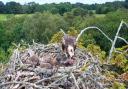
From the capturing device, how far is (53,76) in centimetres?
519

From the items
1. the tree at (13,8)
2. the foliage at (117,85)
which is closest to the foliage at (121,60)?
the foliage at (117,85)

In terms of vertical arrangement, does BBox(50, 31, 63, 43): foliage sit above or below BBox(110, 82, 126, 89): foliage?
above

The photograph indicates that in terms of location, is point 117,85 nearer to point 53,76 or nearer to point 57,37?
point 53,76

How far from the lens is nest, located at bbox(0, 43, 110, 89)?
5109 mm

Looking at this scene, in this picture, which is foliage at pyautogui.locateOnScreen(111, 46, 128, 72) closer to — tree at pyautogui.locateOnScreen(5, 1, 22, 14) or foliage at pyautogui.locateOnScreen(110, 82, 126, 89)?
foliage at pyautogui.locateOnScreen(110, 82, 126, 89)

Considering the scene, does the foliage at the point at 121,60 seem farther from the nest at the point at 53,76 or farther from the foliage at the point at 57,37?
the foliage at the point at 57,37

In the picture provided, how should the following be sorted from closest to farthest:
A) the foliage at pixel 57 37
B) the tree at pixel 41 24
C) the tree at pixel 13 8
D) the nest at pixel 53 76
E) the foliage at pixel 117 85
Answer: the nest at pixel 53 76 < the foliage at pixel 117 85 < the foliage at pixel 57 37 < the tree at pixel 41 24 < the tree at pixel 13 8

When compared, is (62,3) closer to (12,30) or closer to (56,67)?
(12,30)

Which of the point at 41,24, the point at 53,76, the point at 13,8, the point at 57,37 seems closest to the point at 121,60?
the point at 57,37

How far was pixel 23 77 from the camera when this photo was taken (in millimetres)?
5281

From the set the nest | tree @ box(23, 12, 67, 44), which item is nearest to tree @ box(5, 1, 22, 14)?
tree @ box(23, 12, 67, 44)

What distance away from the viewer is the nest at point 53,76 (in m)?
5.11

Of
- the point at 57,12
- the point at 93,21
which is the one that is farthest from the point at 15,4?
the point at 93,21

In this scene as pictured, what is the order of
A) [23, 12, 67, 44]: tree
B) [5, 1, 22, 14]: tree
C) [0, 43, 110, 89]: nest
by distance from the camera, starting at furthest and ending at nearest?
[5, 1, 22, 14]: tree, [23, 12, 67, 44]: tree, [0, 43, 110, 89]: nest
